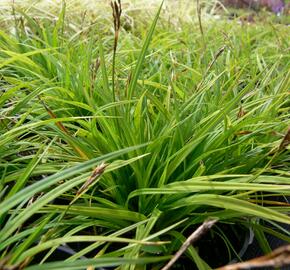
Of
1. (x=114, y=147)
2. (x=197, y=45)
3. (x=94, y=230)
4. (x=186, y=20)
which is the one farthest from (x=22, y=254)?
(x=186, y=20)

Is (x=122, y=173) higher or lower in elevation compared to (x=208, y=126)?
lower

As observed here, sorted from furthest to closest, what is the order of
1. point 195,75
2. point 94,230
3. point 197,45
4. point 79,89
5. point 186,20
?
1. point 186,20
2. point 197,45
3. point 195,75
4. point 79,89
5. point 94,230

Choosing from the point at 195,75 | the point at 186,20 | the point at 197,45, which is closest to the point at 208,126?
the point at 195,75

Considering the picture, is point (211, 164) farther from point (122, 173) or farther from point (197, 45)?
point (197, 45)

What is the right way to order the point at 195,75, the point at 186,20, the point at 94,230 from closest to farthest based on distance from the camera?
the point at 94,230 → the point at 195,75 → the point at 186,20

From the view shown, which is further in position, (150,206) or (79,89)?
(79,89)

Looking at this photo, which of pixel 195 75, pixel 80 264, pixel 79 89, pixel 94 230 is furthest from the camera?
pixel 195 75

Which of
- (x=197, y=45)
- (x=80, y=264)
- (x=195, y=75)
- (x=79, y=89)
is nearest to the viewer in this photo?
(x=80, y=264)

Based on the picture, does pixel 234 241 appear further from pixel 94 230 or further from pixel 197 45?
pixel 197 45

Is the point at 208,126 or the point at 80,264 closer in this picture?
the point at 80,264
